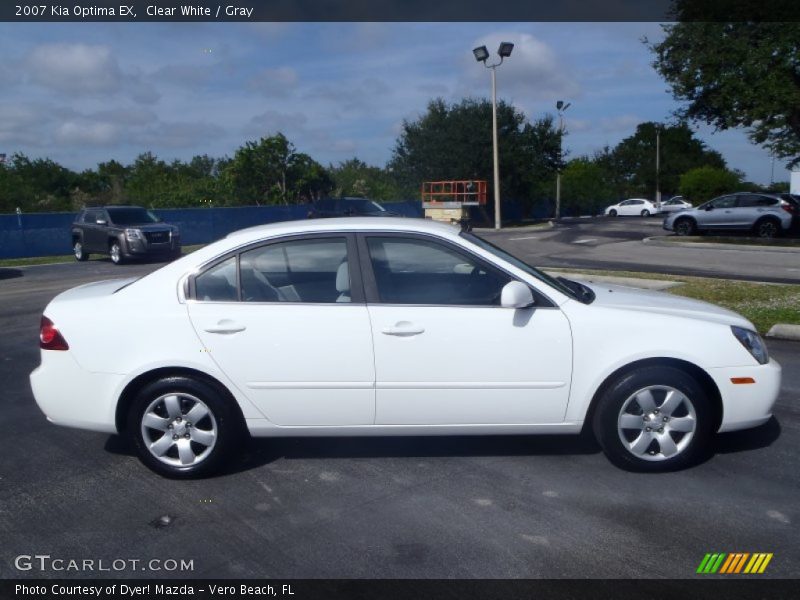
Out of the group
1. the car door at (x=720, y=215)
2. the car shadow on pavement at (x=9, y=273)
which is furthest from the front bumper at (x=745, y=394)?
the car door at (x=720, y=215)

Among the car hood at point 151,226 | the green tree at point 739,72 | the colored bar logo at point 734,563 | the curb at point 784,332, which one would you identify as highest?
the green tree at point 739,72

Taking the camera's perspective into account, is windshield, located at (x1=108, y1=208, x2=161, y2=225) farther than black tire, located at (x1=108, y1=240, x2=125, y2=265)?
Yes

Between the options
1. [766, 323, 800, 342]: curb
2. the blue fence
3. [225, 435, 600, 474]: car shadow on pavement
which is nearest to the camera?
[225, 435, 600, 474]: car shadow on pavement

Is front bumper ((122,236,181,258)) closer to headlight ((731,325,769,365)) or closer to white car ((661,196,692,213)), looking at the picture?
headlight ((731,325,769,365))

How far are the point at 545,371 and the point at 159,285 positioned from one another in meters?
2.50

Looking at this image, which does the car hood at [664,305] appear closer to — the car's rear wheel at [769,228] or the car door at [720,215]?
the car's rear wheel at [769,228]

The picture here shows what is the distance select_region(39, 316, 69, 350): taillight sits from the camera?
195 inches

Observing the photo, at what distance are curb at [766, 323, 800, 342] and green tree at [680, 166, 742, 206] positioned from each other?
1831 inches

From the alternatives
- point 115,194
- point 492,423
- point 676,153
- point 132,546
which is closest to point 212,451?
point 132,546

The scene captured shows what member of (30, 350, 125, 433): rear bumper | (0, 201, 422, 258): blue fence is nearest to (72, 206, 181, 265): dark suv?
(0, 201, 422, 258): blue fence

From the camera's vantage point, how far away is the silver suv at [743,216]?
2558 cm

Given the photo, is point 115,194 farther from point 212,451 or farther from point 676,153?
point 676,153
